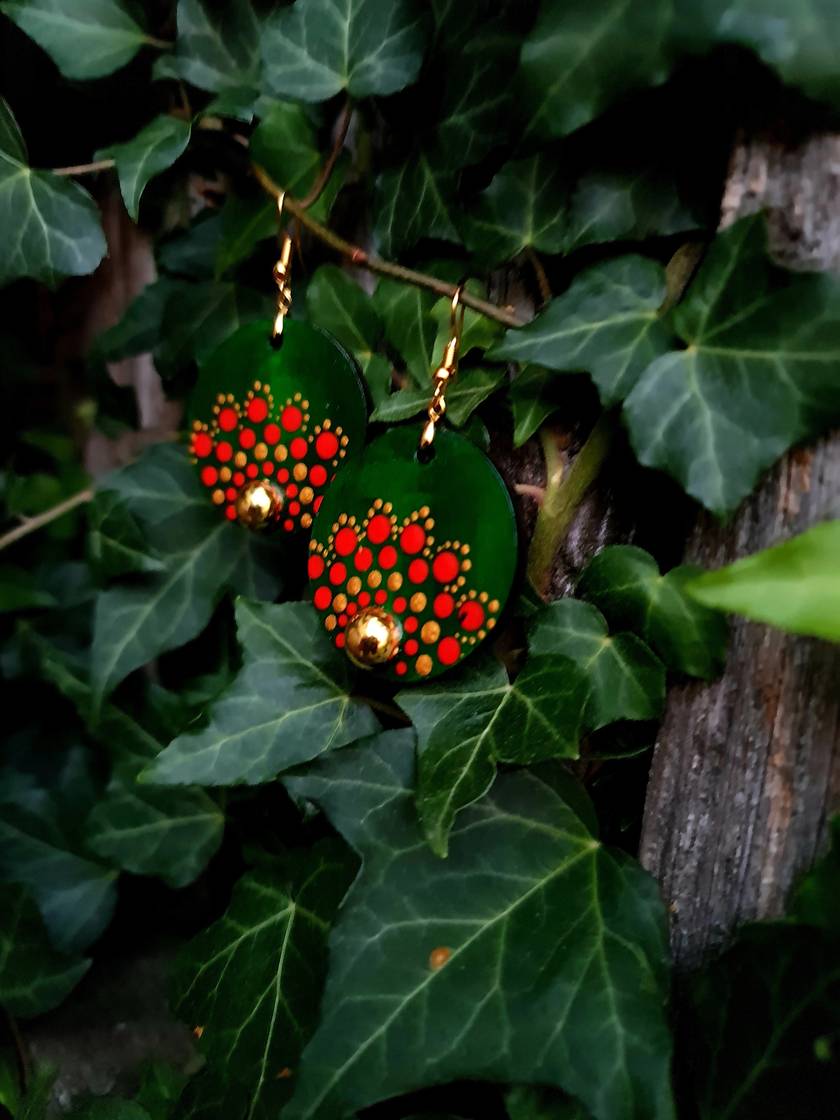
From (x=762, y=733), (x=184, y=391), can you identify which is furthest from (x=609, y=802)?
(x=184, y=391)

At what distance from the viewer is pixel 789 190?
1.61 feet

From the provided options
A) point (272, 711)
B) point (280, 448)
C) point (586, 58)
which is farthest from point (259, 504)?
Result: point (586, 58)

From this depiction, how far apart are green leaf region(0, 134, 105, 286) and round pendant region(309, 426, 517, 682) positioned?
1.10 feet

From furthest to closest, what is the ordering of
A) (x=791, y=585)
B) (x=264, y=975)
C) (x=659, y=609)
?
(x=264, y=975), (x=659, y=609), (x=791, y=585)

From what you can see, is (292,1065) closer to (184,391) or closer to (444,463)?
(444,463)

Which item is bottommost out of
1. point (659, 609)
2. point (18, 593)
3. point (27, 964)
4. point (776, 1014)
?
point (27, 964)

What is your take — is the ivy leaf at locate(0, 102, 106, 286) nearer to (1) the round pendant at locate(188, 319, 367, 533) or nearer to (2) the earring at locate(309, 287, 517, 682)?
(1) the round pendant at locate(188, 319, 367, 533)

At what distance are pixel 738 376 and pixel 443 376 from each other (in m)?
0.19

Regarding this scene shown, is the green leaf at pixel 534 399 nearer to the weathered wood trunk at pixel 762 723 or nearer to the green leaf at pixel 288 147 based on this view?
the weathered wood trunk at pixel 762 723

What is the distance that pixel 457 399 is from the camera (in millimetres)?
635

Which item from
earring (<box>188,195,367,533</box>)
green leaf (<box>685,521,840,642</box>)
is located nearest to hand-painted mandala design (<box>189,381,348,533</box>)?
earring (<box>188,195,367,533</box>)

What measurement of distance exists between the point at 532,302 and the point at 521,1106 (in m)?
0.51

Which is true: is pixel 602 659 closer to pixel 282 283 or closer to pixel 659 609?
pixel 659 609

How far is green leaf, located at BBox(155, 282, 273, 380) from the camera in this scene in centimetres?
85
